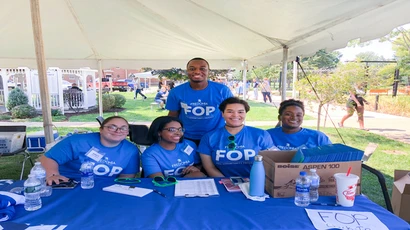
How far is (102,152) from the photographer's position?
2057 millimetres

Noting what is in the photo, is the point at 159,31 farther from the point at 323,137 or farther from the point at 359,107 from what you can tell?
the point at 359,107

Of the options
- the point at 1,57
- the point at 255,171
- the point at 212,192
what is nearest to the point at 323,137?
the point at 255,171

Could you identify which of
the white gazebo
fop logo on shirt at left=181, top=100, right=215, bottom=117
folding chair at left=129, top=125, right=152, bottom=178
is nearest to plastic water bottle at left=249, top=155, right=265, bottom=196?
fop logo on shirt at left=181, top=100, right=215, bottom=117

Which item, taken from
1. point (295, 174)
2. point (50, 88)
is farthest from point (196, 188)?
point (50, 88)

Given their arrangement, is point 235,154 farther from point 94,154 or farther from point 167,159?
point 94,154

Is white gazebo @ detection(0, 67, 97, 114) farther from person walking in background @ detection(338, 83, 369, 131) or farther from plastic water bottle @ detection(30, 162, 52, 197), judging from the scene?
plastic water bottle @ detection(30, 162, 52, 197)

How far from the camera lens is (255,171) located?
156 cm

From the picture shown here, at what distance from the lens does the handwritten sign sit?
1.26m

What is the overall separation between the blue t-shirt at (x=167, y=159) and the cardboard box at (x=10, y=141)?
283 cm

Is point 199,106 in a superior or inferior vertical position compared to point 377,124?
superior

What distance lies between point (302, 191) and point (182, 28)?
11.9 feet

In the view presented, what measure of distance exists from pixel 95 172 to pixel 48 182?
1.06 ft

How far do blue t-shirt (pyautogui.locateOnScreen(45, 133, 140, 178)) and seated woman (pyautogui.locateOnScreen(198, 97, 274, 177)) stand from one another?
22.4 inches

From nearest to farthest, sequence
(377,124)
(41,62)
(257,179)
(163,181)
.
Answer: (257,179) < (163,181) < (41,62) < (377,124)
